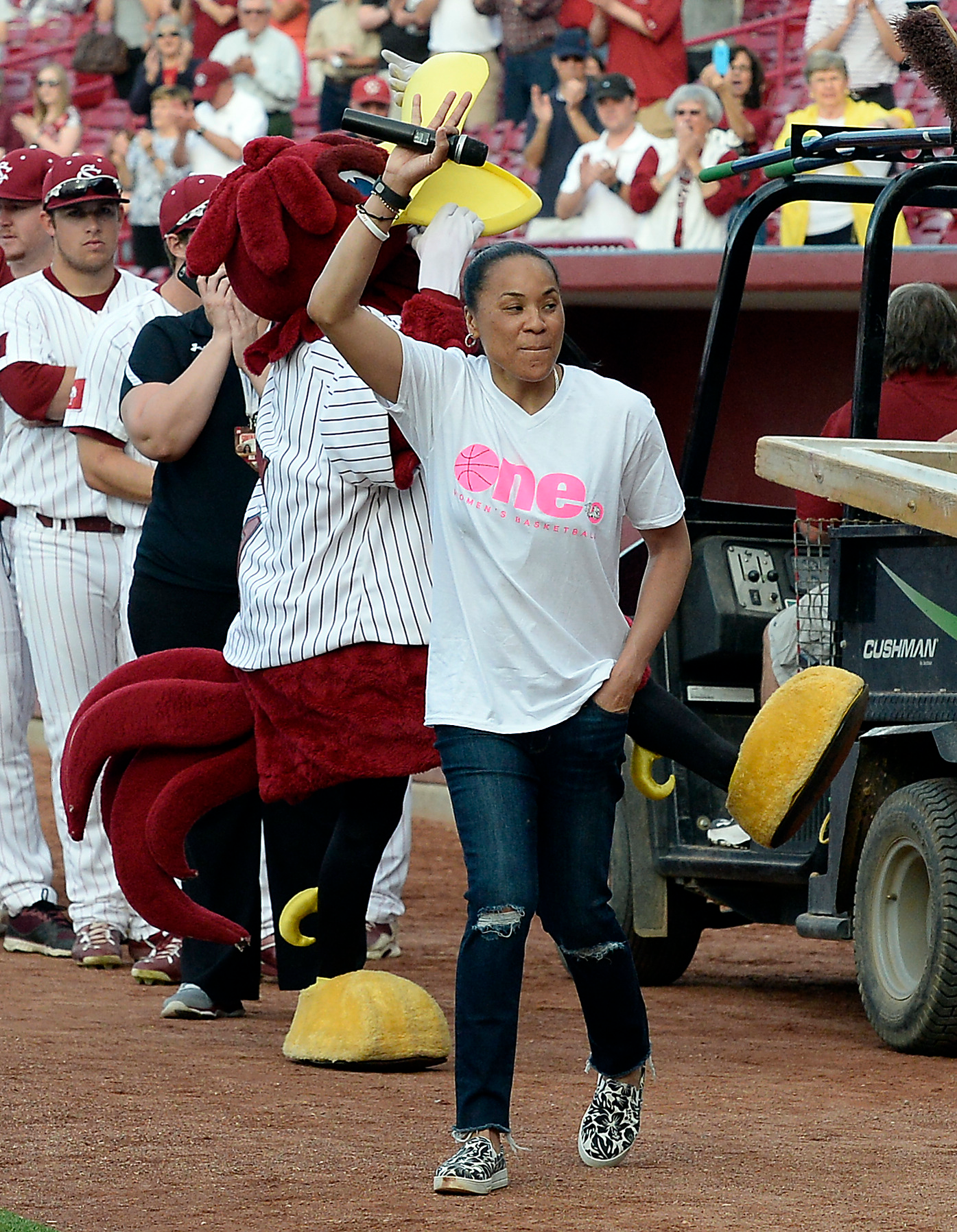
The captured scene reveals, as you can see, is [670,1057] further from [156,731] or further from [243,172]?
[243,172]

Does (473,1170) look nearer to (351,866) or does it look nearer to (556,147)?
(351,866)

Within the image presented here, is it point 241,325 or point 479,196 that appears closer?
point 479,196

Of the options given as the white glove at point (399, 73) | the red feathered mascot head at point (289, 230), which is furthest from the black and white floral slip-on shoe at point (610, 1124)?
the white glove at point (399, 73)

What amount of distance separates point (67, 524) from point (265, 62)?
832cm

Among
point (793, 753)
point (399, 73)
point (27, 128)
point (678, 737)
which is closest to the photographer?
point (793, 753)

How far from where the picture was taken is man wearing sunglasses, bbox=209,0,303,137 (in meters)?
14.0

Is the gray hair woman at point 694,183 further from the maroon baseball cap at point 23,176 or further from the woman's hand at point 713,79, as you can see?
the maroon baseball cap at point 23,176

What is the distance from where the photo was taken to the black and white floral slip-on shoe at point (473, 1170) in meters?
3.50

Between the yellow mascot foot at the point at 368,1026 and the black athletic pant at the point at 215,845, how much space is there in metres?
0.64

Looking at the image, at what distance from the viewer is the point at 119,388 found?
6.11m

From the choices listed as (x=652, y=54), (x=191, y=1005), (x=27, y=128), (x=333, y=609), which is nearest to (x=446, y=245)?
(x=333, y=609)

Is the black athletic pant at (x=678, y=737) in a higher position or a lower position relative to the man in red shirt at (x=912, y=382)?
lower

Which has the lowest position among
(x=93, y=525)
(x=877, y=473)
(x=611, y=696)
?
(x=611, y=696)

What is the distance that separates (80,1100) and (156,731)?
0.88 m
